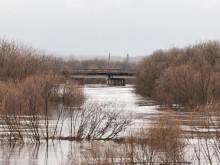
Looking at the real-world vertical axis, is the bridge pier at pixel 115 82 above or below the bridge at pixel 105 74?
below

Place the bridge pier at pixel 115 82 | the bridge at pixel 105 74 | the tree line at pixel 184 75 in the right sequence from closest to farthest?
the tree line at pixel 184 75 < the bridge at pixel 105 74 < the bridge pier at pixel 115 82

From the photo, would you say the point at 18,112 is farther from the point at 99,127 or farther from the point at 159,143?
Answer: the point at 159,143

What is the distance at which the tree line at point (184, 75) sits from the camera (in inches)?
1864

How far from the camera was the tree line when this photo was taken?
47.3 m

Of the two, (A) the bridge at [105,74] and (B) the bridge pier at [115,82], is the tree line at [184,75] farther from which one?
(B) the bridge pier at [115,82]

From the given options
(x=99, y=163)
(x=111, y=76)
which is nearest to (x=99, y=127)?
(x=99, y=163)

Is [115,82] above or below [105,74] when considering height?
below

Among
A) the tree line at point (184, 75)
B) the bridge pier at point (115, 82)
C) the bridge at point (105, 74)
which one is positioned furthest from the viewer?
the bridge pier at point (115, 82)

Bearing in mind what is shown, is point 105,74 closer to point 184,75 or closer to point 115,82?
point 115,82

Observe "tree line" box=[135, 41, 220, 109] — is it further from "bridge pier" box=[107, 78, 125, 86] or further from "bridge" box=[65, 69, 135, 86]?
"bridge pier" box=[107, 78, 125, 86]

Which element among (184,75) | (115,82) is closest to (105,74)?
(115,82)

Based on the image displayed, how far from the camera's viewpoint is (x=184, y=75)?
49.1 m

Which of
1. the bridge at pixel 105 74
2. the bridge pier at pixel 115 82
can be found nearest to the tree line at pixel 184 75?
the bridge at pixel 105 74

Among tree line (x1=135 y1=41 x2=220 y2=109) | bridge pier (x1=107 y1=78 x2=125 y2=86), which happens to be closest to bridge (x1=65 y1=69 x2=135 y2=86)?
bridge pier (x1=107 y1=78 x2=125 y2=86)
